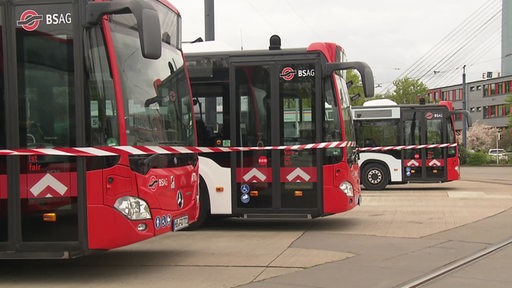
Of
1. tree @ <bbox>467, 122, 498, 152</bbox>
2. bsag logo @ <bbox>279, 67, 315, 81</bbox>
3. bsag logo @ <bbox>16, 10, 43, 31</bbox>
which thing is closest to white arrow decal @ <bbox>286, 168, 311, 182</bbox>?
bsag logo @ <bbox>279, 67, 315, 81</bbox>

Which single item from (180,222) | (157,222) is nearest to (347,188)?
(180,222)

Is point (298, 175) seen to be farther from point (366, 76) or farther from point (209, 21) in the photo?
point (209, 21)

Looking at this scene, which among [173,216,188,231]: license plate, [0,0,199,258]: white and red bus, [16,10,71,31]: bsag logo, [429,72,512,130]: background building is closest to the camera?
[0,0,199,258]: white and red bus

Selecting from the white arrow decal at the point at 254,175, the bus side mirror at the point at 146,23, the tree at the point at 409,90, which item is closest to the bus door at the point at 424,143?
the white arrow decal at the point at 254,175

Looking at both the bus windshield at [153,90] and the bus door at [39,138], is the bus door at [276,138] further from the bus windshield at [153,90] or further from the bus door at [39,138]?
the bus door at [39,138]

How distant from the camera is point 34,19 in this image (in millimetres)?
6270

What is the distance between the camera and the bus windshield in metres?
6.45

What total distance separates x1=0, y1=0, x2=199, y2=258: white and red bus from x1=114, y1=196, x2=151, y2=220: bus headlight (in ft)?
0.04

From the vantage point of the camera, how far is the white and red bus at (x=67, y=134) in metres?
6.13

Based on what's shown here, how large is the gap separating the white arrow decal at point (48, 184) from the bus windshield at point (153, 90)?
84 cm

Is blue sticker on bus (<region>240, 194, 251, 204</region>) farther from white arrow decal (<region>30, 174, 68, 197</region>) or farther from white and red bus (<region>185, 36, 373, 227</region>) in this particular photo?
white arrow decal (<region>30, 174, 68, 197</region>)

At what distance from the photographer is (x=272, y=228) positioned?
11.2m

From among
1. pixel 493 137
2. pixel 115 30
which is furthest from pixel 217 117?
pixel 493 137

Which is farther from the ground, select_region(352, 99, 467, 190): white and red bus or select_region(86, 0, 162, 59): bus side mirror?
select_region(86, 0, 162, 59): bus side mirror
